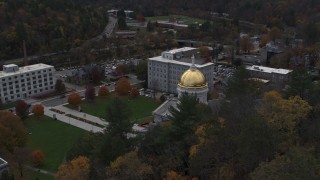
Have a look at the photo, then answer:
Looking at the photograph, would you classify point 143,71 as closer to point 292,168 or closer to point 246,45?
point 246,45

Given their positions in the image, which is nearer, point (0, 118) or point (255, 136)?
point (255, 136)

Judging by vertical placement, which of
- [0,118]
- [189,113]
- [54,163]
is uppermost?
[189,113]

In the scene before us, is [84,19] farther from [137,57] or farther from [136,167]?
[136,167]

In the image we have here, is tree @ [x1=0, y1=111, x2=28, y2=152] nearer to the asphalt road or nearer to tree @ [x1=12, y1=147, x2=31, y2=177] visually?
tree @ [x1=12, y1=147, x2=31, y2=177]

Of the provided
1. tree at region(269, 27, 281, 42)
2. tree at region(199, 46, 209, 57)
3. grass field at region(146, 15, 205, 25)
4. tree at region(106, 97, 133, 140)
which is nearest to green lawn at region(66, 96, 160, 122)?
tree at region(106, 97, 133, 140)

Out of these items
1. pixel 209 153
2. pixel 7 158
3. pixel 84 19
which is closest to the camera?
pixel 209 153

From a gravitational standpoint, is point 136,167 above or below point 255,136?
below

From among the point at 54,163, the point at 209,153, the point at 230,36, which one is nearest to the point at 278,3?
the point at 230,36
